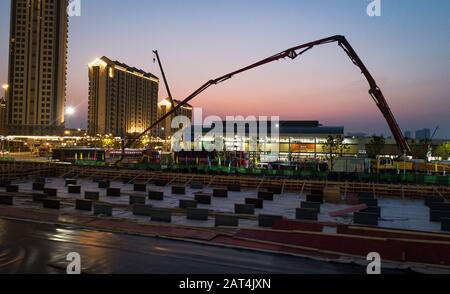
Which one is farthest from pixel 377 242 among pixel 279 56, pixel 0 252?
pixel 279 56

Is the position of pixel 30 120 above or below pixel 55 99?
below

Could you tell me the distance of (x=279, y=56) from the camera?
3394cm

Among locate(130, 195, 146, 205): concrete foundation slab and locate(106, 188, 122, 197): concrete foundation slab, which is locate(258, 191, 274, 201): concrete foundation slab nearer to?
locate(130, 195, 146, 205): concrete foundation slab

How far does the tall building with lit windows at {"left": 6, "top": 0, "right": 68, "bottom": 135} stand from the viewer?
142250 millimetres

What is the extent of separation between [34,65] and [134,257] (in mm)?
153248

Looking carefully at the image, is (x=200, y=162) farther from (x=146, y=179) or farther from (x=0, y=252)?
(x=0, y=252)

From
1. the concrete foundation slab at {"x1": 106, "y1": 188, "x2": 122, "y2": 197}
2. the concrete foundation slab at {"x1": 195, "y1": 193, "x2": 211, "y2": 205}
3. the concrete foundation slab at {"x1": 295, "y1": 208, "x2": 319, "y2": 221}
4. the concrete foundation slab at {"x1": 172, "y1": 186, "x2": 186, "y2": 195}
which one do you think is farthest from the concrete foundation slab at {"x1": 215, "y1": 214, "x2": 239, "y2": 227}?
the concrete foundation slab at {"x1": 106, "y1": 188, "x2": 122, "y2": 197}

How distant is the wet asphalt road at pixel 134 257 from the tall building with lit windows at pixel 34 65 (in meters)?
144

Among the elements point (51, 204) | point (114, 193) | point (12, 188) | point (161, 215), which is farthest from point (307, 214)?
point (12, 188)

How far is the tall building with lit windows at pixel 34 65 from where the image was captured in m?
142

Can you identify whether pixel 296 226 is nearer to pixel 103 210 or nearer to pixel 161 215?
pixel 161 215

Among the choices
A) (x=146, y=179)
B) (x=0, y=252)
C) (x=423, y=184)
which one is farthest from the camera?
(x=146, y=179)

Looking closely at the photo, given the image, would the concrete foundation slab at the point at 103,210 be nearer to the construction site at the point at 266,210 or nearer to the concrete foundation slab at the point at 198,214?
the construction site at the point at 266,210
